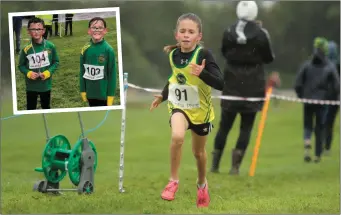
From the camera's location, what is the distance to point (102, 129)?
65.9 ft

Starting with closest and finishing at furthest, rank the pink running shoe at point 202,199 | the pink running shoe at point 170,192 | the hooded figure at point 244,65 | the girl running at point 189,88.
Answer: the girl running at point 189,88 < the pink running shoe at point 170,192 < the pink running shoe at point 202,199 < the hooded figure at point 244,65

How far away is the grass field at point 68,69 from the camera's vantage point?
283 inches

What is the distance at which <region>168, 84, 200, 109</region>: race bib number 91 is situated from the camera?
7.15 m

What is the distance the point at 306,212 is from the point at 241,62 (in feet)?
11.5

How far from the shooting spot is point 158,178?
33.9ft

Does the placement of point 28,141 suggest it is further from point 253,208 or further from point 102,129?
point 253,208

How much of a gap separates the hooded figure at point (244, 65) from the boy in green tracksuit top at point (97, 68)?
11.9 ft

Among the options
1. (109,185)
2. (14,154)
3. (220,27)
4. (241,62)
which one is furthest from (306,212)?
(220,27)

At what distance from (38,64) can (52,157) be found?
105 centimetres

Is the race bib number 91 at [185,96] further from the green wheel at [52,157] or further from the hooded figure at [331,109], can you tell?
the hooded figure at [331,109]

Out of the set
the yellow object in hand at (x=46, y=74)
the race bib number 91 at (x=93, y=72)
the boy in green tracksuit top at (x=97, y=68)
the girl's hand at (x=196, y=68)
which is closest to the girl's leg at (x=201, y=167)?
the girl's hand at (x=196, y=68)

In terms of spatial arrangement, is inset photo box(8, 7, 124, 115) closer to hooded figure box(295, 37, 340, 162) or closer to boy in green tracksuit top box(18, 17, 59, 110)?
boy in green tracksuit top box(18, 17, 59, 110)

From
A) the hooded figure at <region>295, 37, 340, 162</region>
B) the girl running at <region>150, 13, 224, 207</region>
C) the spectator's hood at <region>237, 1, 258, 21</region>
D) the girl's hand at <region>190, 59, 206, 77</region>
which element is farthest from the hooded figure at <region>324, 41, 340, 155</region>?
the girl's hand at <region>190, 59, 206, 77</region>

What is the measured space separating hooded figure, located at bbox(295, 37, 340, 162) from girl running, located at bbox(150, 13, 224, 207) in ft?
19.5
